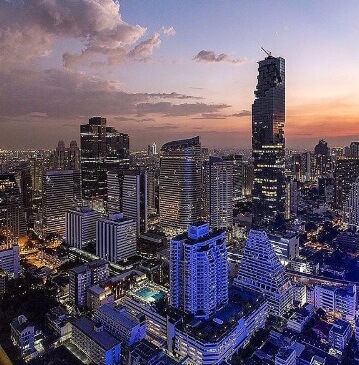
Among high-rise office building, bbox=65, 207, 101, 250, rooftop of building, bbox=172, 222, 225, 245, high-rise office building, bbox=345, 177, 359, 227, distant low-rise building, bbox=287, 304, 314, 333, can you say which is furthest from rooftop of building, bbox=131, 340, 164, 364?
high-rise office building, bbox=345, 177, 359, 227

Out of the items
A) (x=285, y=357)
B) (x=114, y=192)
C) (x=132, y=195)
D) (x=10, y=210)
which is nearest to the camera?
(x=285, y=357)

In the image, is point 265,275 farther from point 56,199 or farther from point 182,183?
point 56,199

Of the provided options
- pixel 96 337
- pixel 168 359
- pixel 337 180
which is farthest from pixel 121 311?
pixel 337 180

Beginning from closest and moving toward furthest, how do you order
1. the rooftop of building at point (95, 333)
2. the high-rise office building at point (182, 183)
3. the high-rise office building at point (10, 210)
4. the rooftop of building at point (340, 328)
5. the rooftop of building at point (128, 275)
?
1. the rooftop of building at point (95, 333)
2. the rooftop of building at point (340, 328)
3. the rooftop of building at point (128, 275)
4. the high-rise office building at point (10, 210)
5. the high-rise office building at point (182, 183)

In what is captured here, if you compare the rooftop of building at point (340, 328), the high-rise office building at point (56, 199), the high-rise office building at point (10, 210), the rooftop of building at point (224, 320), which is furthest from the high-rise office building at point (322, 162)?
the high-rise office building at point (10, 210)

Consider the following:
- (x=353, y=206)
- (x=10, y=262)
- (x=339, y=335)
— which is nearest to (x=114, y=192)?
(x=10, y=262)

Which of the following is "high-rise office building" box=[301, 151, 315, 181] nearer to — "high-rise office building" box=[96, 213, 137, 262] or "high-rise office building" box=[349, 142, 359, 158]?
"high-rise office building" box=[349, 142, 359, 158]

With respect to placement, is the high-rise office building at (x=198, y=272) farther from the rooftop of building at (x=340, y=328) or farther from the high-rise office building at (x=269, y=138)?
the high-rise office building at (x=269, y=138)
